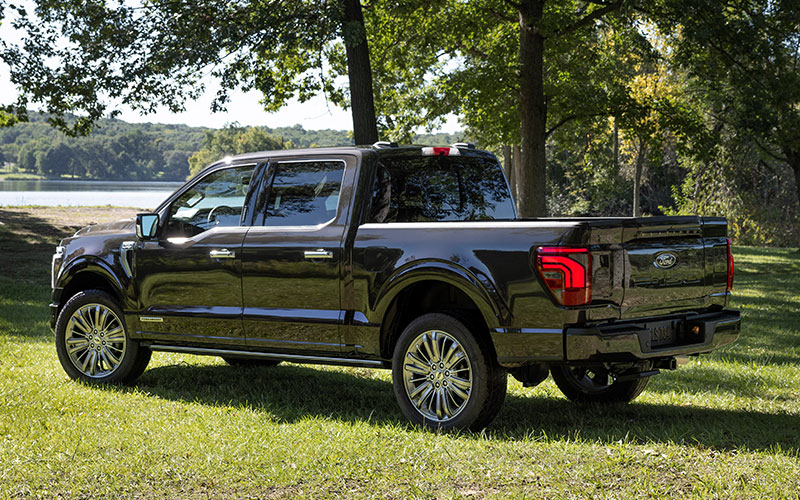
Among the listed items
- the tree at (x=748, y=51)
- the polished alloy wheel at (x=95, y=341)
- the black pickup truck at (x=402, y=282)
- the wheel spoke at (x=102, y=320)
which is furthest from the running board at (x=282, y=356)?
the tree at (x=748, y=51)

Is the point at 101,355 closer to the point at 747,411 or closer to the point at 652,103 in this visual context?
the point at 747,411

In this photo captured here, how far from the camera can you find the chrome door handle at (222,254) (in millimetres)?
7199

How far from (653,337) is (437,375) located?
1426mm

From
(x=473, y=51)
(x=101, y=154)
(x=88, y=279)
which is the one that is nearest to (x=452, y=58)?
(x=473, y=51)

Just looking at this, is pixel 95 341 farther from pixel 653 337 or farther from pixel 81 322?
pixel 653 337

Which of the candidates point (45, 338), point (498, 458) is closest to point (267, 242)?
point (498, 458)

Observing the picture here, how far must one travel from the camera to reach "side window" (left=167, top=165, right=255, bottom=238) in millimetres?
7422

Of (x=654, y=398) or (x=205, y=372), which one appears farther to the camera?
(x=205, y=372)

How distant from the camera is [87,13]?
62.1 feet

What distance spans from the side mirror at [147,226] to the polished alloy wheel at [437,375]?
8.99 feet

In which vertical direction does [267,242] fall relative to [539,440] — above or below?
above

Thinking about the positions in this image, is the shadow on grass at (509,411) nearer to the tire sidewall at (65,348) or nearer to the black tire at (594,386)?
the black tire at (594,386)

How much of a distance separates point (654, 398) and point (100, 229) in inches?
199

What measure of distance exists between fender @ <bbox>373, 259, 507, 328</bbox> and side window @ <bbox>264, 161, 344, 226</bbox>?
2.67ft
